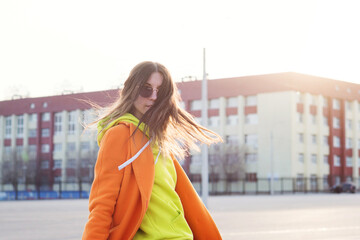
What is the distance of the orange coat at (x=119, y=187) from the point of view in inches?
110

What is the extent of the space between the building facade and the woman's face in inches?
2436

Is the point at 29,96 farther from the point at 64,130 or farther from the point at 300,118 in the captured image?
the point at 300,118

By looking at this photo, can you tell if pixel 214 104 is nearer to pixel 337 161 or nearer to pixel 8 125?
pixel 337 161

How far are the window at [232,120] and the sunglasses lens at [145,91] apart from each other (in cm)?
7178

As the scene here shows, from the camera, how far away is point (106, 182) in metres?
2.84

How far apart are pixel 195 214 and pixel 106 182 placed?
53 centimetres

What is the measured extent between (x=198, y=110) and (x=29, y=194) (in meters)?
21.2

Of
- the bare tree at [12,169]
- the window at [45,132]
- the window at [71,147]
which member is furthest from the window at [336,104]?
the bare tree at [12,169]

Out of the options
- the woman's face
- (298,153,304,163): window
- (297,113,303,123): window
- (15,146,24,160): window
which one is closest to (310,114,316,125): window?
(297,113,303,123): window

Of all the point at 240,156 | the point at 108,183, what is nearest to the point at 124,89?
the point at 108,183

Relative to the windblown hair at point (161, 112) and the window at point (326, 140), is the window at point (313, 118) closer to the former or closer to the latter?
the window at point (326, 140)

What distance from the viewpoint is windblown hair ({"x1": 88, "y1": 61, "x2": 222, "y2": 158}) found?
3.03m

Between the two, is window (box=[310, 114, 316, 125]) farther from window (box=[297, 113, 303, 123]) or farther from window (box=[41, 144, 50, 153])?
window (box=[41, 144, 50, 153])

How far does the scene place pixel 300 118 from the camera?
2867 inches
